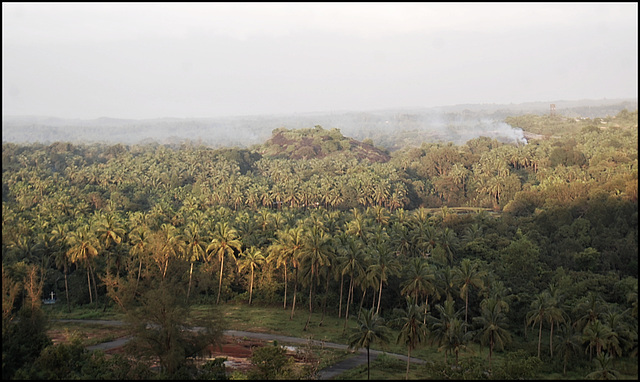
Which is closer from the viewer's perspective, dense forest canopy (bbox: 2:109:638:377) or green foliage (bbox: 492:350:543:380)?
green foliage (bbox: 492:350:543:380)

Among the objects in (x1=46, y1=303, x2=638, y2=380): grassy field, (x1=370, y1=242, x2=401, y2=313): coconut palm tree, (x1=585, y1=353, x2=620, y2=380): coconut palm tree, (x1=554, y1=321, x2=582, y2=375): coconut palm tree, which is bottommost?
(x1=46, y1=303, x2=638, y2=380): grassy field

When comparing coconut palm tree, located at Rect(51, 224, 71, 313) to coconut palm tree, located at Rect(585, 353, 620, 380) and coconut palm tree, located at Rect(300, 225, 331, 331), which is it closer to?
coconut palm tree, located at Rect(300, 225, 331, 331)

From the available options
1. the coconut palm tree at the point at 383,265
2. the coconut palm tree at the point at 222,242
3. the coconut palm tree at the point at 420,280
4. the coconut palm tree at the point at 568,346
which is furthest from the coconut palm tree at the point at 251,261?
the coconut palm tree at the point at 568,346

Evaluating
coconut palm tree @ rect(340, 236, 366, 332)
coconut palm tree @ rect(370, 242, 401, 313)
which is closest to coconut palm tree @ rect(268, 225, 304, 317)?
coconut palm tree @ rect(340, 236, 366, 332)

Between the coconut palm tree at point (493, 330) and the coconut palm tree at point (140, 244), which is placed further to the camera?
the coconut palm tree at point (140, 244)

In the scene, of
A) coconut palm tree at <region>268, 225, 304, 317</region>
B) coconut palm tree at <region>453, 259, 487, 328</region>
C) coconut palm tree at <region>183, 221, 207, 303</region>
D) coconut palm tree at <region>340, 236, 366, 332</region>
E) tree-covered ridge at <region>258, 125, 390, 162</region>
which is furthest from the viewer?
tree-covered ridge at <region>258, 125, 390, 162</region>

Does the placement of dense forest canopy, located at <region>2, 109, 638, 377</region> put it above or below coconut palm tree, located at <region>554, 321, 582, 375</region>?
above

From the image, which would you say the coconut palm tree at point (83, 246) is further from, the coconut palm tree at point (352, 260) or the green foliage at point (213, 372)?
the green foliage at point (213, 372)

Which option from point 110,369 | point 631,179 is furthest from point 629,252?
point 110,369
